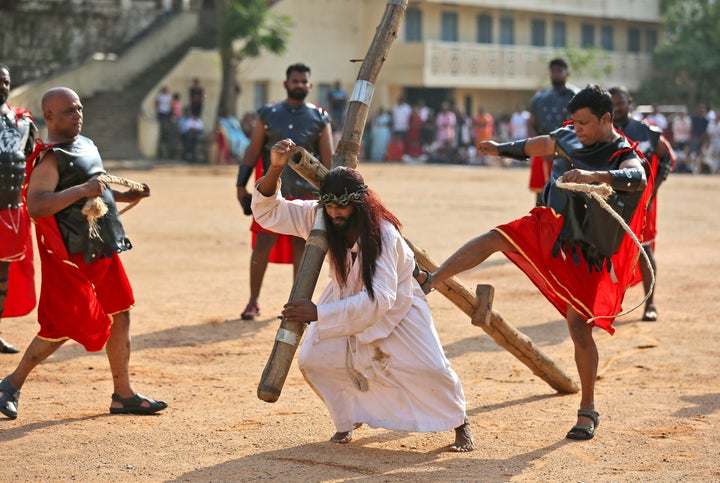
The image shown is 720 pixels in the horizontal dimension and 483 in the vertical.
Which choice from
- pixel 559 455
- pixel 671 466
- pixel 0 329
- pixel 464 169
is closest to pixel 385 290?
pixel 559 455

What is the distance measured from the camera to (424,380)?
19.2ft

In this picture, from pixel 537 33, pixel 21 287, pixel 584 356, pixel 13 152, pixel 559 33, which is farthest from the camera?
pixel 559 33

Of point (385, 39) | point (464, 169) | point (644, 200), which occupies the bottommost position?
point (464, 169)

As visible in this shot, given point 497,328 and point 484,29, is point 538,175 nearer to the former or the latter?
point 497,328

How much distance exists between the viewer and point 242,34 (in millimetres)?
30406

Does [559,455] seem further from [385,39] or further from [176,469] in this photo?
[385,39]

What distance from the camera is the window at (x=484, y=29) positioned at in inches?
1719

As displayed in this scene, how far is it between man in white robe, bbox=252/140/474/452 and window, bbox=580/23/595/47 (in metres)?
43.6

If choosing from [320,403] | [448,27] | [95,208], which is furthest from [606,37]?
[95,208]

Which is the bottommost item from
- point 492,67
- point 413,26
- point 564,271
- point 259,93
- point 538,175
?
point 538,175

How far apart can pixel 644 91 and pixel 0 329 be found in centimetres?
4051

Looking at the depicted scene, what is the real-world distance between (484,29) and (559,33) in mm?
4239

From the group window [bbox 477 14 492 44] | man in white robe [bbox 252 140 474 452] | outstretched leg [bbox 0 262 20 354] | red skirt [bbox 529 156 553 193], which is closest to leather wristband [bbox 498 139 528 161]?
man in white robe [bbox 252 140 474 452]

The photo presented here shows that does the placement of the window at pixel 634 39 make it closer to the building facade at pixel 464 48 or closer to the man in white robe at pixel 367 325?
the building facade at pixel 464 48
